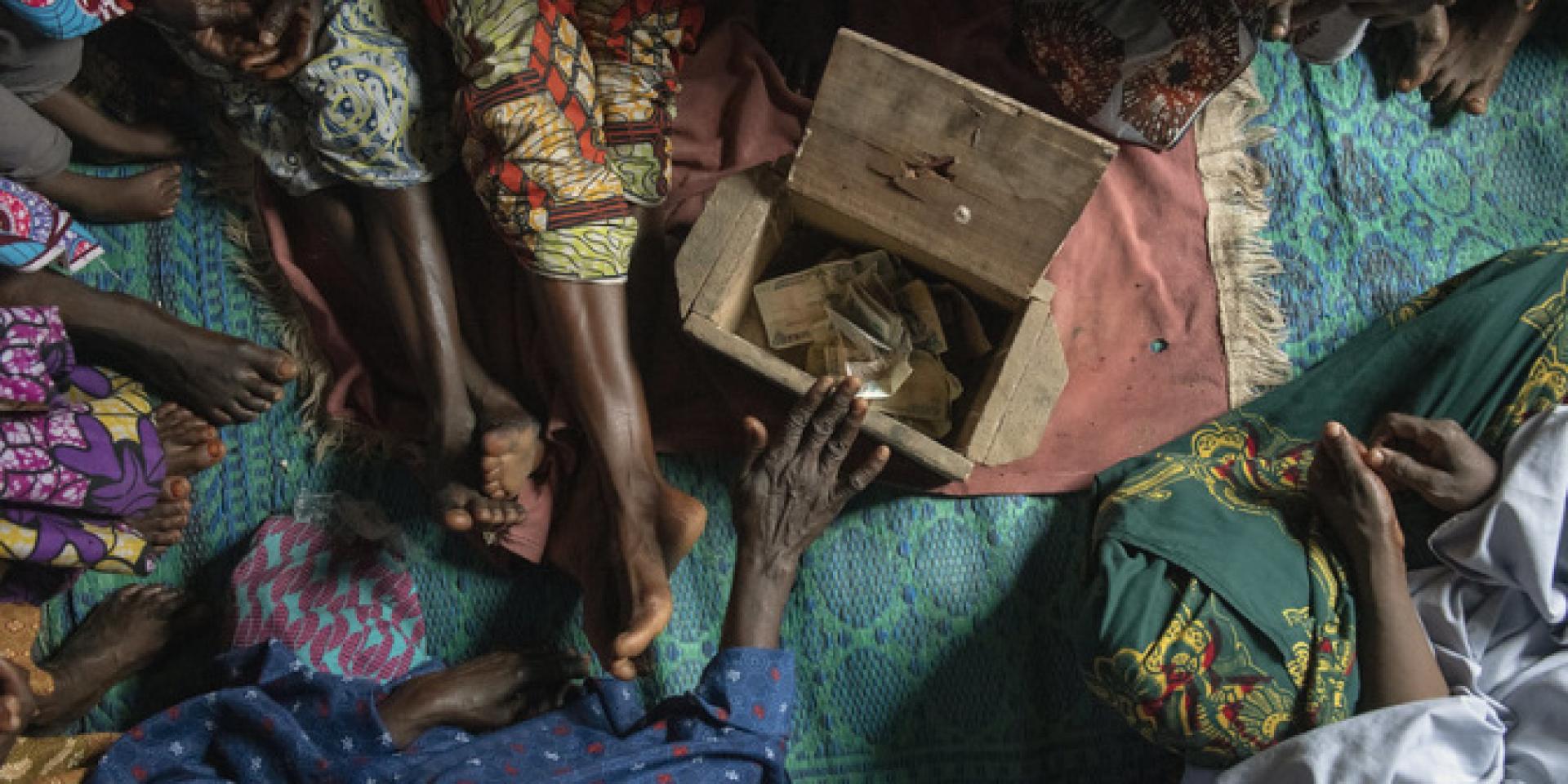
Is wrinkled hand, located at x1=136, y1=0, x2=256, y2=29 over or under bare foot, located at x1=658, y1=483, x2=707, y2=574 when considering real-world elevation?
over

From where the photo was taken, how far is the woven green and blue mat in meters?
2.07

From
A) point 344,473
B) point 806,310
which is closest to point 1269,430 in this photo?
point 806,310

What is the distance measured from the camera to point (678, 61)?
2.12 m

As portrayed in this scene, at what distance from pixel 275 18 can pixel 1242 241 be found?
170cm

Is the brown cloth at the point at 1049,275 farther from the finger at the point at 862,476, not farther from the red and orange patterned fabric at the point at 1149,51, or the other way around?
the finger at the point at 862,476

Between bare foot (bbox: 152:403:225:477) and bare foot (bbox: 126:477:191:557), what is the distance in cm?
3

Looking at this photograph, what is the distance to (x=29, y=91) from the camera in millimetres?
1860

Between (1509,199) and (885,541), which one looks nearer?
(885,541)

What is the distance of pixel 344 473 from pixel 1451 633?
1862mm

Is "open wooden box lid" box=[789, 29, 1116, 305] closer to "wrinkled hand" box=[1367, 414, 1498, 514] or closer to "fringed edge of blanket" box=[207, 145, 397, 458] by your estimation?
"wrinkled hand" box=[1367, 414, 1498, 514]

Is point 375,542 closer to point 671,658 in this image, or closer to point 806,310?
point 671,658

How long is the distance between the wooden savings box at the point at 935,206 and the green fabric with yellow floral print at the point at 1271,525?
10.0 inches

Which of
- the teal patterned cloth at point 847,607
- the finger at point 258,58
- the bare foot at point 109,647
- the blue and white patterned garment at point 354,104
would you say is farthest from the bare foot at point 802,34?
the bare foot at point 109,647

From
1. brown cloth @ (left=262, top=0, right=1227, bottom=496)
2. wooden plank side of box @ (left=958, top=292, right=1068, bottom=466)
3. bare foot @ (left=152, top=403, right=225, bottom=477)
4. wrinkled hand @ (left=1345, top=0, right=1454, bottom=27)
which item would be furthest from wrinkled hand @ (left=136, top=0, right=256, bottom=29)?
wrinkled hand @ (left=1345, top=0, right=1454, bottom=27)
